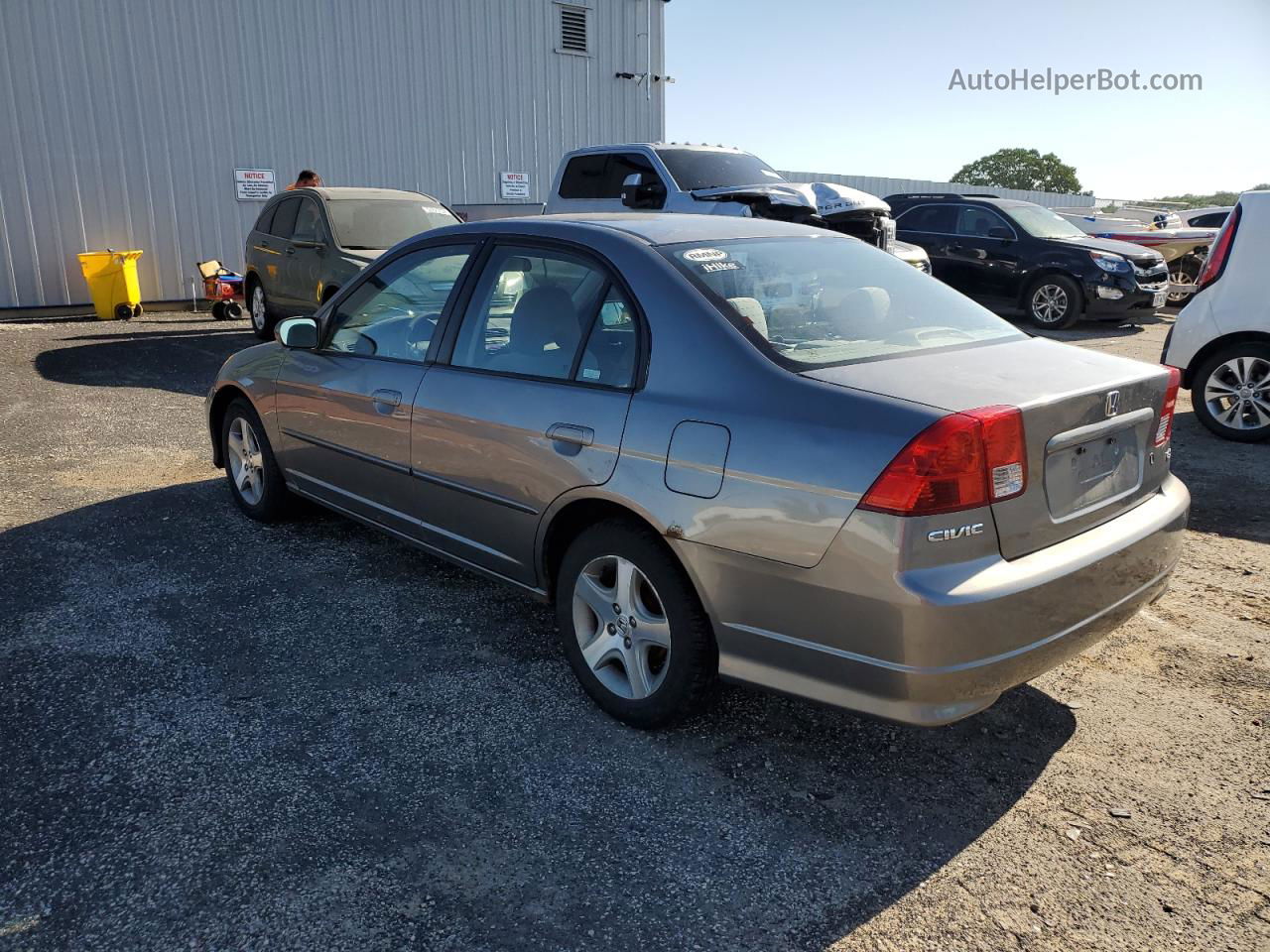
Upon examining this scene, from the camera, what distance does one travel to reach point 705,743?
3.07m

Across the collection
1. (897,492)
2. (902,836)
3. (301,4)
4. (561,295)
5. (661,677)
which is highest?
(301,4)

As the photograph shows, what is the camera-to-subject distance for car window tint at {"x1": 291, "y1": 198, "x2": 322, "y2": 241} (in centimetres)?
1013

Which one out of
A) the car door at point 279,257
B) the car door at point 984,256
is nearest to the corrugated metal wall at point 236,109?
the car door at point 279,257

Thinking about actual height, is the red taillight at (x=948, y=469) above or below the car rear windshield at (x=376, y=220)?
below

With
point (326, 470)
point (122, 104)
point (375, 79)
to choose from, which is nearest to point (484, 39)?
point (375, 79)

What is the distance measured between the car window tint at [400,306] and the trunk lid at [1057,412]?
183 cm

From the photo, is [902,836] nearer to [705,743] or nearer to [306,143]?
[705,743]

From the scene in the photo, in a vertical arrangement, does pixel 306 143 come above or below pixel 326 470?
above

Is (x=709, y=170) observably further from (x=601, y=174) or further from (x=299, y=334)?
(x=299, y=334)

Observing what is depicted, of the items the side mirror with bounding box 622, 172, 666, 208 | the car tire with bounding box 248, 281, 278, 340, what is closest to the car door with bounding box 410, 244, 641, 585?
the side mirror with bounding box 622, 172, 666, 208

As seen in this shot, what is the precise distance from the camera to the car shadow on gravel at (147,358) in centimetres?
938

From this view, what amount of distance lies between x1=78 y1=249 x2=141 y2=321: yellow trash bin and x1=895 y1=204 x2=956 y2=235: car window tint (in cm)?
1113

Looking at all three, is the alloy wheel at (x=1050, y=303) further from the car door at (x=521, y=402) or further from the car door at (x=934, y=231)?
the car door at (x=521, y=402)

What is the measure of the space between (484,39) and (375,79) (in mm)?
2226
